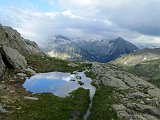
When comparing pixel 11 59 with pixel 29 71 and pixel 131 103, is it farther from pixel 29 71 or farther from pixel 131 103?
pixel 131 103

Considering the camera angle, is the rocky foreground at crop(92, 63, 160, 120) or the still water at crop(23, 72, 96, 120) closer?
the rocky foreground at crop(92, 63, 160, 120)

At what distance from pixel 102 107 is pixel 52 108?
356 inches

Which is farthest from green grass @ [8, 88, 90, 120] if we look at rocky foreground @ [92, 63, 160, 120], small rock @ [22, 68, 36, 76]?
small rock @ [22, 68, 36, 76]

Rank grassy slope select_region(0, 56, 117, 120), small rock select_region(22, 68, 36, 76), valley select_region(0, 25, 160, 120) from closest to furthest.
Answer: grassy slope select_region(0, 56, 117, 120), valley select_region(0, 25, 160, 120), small rock select_region(22, 68, 36, 76)

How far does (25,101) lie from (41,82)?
1933 centimetres

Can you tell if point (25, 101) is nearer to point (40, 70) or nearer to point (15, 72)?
point (15, 72)

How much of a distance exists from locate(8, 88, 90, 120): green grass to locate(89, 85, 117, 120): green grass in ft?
5.76

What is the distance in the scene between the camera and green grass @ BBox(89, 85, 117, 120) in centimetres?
4950

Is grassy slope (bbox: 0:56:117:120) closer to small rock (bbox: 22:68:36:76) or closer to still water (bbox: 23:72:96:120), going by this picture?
still water (bbox: 23:72:96:120)

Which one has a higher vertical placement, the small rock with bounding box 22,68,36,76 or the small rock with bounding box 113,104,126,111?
the small rock with bounding box 22,68,36,76

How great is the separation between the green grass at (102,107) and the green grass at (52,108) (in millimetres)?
1755

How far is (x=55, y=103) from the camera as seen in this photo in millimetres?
55000

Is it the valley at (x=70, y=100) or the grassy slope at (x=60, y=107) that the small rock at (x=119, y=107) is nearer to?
the valley at (x=70, y=100)

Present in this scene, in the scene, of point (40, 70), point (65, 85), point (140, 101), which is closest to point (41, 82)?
point (65, 85)
